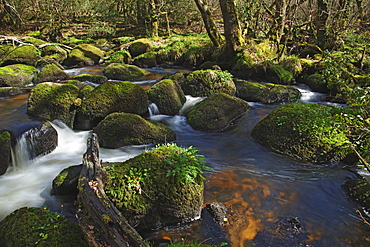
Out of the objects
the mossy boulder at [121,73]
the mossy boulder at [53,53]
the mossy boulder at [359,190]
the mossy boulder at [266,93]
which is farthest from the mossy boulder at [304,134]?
the mossy boulder at [53,53]

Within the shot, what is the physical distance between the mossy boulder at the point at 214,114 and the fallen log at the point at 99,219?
456 cm

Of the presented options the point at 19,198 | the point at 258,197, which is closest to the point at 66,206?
the point at 19,198

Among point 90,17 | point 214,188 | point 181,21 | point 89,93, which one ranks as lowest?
point 214,188

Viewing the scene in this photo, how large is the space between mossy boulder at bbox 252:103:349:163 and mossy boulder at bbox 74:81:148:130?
3929mm

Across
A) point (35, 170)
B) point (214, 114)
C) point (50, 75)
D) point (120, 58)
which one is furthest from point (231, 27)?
point (35, 170)

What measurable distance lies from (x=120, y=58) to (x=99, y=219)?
14837 mm

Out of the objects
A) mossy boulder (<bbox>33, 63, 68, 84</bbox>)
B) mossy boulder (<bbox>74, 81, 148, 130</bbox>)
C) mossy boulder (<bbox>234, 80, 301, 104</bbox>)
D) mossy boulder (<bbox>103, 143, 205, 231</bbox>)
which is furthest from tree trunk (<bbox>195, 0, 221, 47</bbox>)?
mossy boulder (<bbox>103, 143, 205, 231</bbox>)

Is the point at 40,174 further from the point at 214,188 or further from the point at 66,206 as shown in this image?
the point at 214,188

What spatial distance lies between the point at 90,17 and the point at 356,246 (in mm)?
31399

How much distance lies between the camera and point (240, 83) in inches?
430

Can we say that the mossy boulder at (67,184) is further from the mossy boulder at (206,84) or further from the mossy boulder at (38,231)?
the mossy boulder at (206,84)

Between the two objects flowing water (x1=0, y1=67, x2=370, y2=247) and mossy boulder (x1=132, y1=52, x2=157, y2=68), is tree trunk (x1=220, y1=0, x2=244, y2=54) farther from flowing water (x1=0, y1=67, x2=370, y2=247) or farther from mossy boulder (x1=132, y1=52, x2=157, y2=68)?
flowing water (x1=0, y1=67, x2=370, y2=247)

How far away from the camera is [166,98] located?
9.14 m

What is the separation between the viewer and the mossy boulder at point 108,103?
25.6ft
